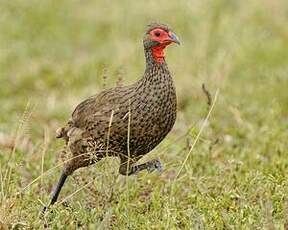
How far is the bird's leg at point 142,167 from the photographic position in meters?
6.22

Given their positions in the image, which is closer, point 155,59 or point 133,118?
point 133,118

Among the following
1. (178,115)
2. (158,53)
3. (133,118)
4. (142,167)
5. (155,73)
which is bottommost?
(178,115)

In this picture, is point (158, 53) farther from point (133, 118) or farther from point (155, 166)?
Answer: point (155, 166)

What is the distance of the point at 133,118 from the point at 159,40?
562mm

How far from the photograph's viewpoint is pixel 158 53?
245 inches

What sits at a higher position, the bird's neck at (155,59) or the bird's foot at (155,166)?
the bird's neck at (155,59)

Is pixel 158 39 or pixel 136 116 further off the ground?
pixel 158 39

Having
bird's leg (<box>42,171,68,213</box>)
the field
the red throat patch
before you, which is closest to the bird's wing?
the field

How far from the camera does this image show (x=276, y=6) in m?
12.4

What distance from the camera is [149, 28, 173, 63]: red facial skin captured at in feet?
20.3

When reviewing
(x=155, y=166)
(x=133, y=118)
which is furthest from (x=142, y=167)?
(x=133, y=118)

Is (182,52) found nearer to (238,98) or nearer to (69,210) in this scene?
(238,98)

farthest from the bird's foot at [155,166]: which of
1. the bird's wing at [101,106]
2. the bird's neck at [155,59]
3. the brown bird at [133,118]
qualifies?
the bird's neck at [155,59]

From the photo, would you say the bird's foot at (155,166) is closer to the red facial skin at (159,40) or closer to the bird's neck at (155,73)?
the bird's neck at (155,73)
